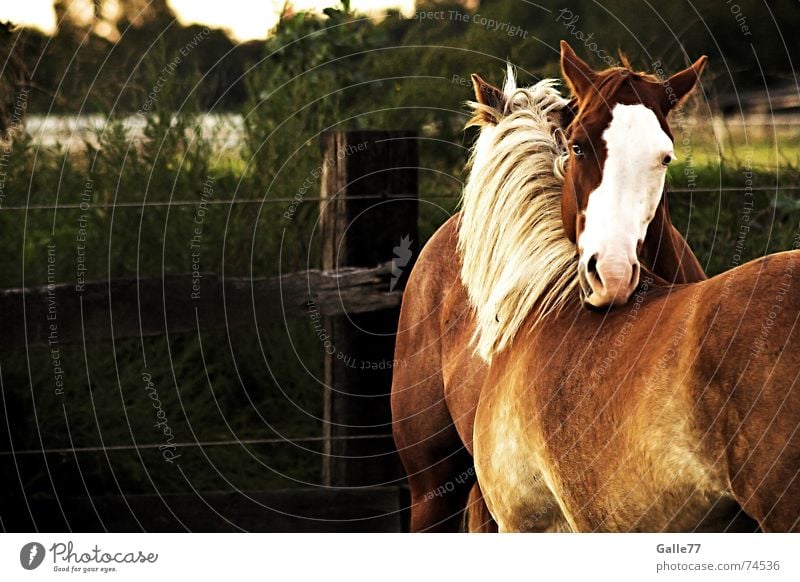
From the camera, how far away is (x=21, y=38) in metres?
3.95

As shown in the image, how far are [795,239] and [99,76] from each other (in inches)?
104

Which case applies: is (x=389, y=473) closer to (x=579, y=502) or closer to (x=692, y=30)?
(x=579, y=502)

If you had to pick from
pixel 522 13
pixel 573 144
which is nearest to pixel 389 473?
pixel 573 144

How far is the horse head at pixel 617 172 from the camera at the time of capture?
73.8 inches

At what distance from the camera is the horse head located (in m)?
1.88

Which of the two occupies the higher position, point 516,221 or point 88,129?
point 88,129

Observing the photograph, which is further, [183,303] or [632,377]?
[183,303]

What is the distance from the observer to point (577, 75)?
79.8 inches

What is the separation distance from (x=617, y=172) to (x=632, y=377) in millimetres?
367

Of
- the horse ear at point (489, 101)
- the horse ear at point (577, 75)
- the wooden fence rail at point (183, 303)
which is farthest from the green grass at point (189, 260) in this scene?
the horse ear at point (577, 75)

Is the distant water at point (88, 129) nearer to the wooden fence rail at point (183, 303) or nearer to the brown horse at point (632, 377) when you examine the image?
the wooden fence rail at point (183, 303)

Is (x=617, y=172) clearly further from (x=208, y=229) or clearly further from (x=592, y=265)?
(x=208, y=229)
